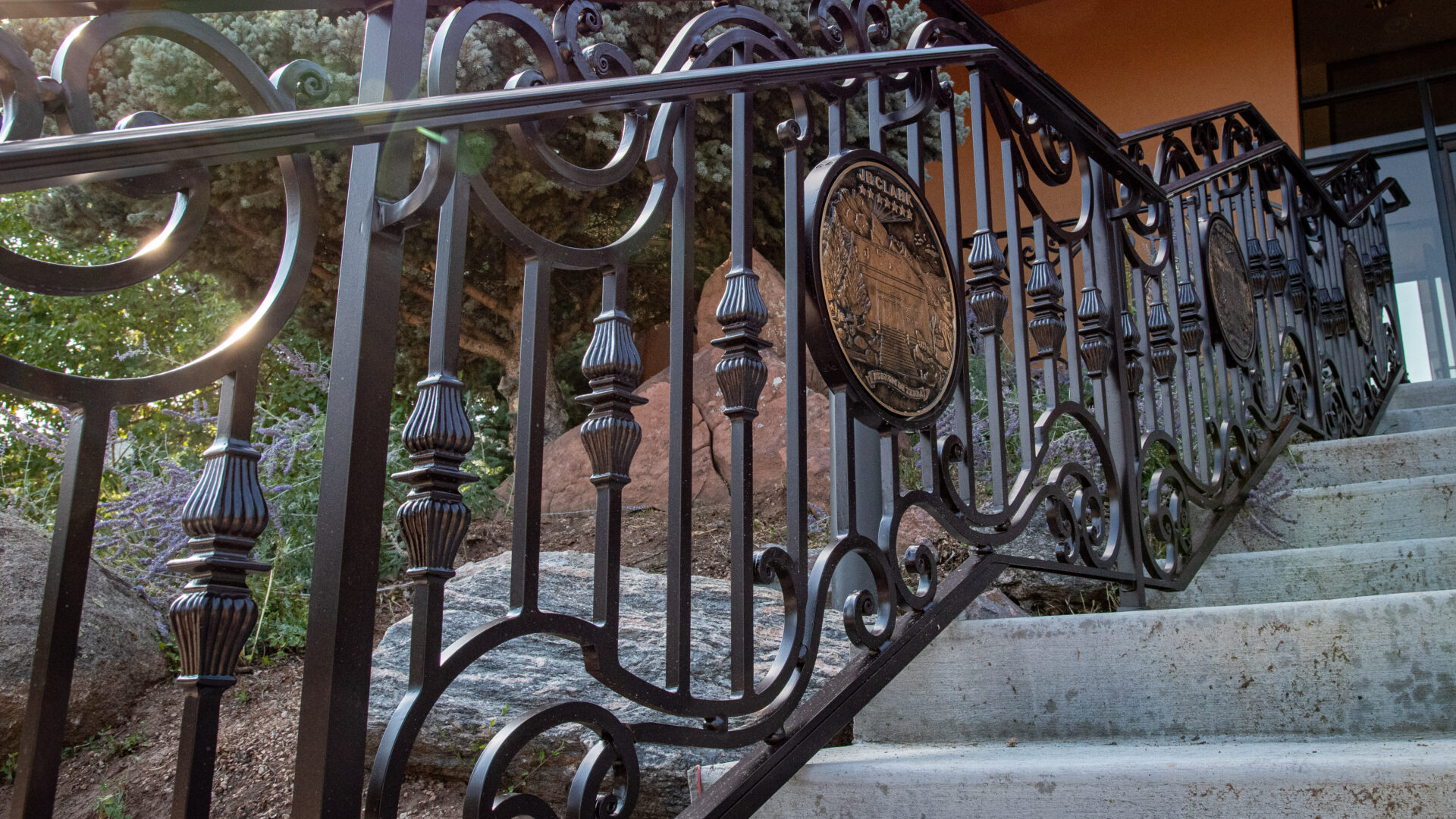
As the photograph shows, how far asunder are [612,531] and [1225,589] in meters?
2.01

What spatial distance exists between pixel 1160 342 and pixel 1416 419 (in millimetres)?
2853

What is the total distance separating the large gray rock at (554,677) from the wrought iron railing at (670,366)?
15.1 inches

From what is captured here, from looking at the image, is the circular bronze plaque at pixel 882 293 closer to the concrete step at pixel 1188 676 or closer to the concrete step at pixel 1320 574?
Result: the concrete step at pixel 1188 676

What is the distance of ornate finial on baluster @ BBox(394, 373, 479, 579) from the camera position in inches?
42.5

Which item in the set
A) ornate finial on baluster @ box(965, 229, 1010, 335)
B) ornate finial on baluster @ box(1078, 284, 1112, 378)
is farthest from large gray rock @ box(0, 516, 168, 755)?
ornate finial on baluster @ box(1078, 284, 1112, 378)

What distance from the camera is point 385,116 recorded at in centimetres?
107

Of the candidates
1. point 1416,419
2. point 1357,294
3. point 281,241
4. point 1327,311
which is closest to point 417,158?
point 281,241

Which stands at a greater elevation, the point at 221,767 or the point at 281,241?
the point at 281,241

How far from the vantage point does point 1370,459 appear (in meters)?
3.52

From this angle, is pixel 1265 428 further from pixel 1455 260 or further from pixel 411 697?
pixel 1455 260

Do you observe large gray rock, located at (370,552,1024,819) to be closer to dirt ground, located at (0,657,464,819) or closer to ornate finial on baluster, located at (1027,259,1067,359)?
dirt ground, located at (0,657,464,819)

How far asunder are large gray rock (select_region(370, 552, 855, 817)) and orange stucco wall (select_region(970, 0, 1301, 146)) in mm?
7116

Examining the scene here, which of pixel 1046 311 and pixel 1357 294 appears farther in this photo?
pixel 1357 294

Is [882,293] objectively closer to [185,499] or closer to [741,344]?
[741,344]
